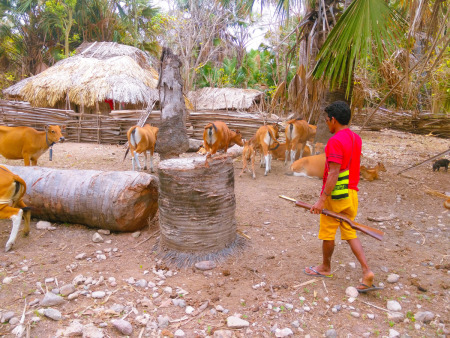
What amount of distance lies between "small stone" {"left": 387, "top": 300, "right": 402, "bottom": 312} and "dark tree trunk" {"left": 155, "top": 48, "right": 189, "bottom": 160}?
5178mm

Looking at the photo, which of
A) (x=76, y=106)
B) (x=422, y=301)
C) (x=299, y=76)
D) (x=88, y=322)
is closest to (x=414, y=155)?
(x=299, y=76)

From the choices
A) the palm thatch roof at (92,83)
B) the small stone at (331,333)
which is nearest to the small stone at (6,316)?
the small stone at (331,333)

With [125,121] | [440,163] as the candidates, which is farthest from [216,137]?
[125,121]

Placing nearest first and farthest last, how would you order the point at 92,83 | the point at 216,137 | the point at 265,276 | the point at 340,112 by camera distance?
the point at 340,112, the point at 265,276, the point at 216,137, the point at 92,83

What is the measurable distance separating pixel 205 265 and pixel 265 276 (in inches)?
25.8

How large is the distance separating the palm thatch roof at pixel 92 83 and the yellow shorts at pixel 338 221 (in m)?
12.9

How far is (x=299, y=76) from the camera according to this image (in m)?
7.88

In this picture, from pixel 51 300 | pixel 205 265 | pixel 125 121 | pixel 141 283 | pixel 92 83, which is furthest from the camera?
pixel 92 83

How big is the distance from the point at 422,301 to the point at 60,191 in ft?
14.7

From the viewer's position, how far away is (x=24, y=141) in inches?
284

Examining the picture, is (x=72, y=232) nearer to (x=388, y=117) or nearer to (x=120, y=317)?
(x=120, y=317)

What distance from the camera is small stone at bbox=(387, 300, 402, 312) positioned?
285 cm

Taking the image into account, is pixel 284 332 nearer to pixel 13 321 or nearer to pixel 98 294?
pixel 98 294

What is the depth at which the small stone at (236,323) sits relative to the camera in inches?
103
